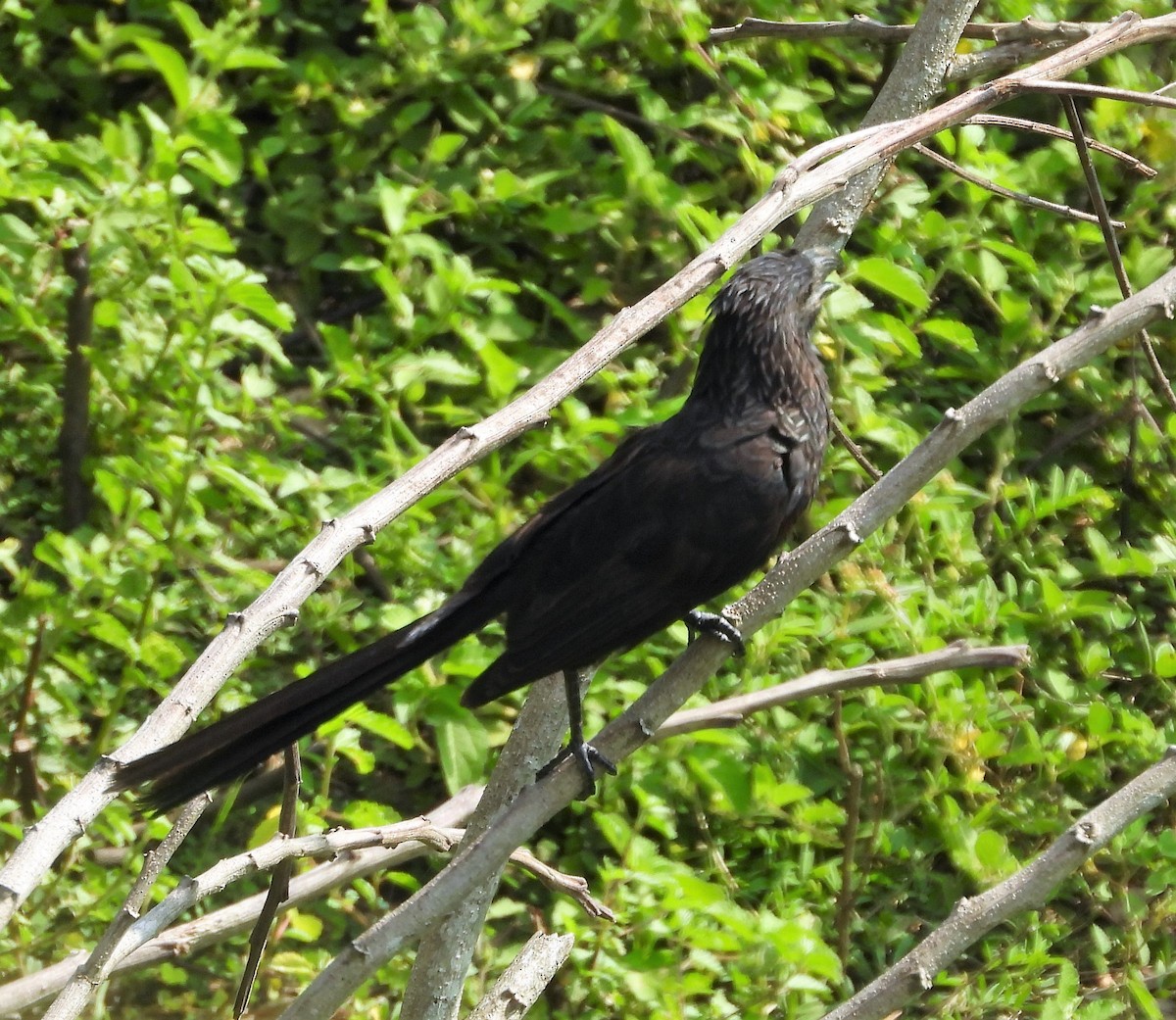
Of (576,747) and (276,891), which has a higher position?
(276,891)

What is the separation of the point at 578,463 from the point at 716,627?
45.7 inches

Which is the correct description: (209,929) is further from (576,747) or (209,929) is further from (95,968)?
(576,747)

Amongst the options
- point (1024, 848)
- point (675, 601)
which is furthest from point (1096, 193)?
point (1024, 848)

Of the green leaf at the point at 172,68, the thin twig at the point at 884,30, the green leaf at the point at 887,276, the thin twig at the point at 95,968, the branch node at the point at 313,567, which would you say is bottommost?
the thin twig at the point at 95,968

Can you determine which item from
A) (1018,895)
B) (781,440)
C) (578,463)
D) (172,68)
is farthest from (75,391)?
(1018,895)

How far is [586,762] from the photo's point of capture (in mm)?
2574

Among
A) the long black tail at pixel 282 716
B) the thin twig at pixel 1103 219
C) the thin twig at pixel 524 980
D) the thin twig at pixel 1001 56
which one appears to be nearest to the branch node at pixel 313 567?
the long black tail at pixel 282 716

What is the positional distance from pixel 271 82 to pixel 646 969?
9.96 feet

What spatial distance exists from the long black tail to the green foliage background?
0.35 metres

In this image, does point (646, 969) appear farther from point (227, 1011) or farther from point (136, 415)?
point (136, 415)

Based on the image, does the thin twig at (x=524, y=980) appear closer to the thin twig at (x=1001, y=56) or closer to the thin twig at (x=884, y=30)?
the thin twig at (x=884, y=30)

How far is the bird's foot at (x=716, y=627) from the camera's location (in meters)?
2.46

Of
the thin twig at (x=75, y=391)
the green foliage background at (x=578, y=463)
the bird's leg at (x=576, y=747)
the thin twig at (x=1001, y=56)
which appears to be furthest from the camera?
the thin twig at (x=75, y=391)

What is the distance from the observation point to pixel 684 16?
4.32 m
